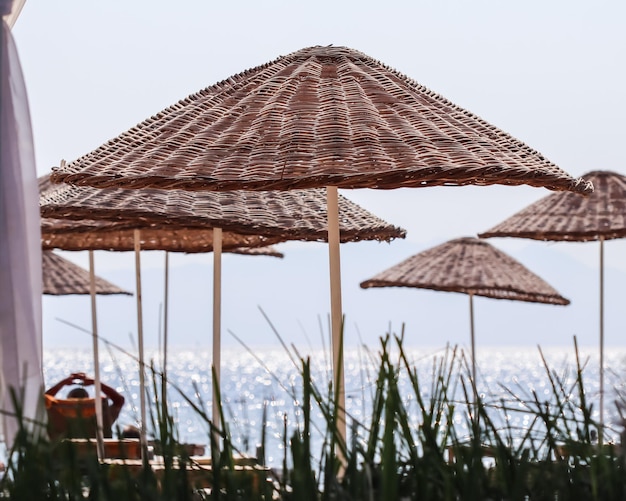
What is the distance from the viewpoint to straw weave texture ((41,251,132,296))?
37.0ft

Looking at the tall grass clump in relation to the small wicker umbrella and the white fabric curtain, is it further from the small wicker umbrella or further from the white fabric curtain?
the small wicker umbrella

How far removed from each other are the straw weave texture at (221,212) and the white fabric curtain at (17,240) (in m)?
1.79

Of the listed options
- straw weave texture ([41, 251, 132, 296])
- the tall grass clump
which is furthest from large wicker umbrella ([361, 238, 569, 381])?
the tall grass clump

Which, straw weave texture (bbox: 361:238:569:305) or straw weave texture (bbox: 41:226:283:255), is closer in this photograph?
straw weave texture (bbox: 41:226:283:255)

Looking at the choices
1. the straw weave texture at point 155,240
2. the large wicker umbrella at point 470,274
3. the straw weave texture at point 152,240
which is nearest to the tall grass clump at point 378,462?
the straw weave texture at point 152,240

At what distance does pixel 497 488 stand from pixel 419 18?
46.0m

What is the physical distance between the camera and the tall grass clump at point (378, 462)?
1686mm

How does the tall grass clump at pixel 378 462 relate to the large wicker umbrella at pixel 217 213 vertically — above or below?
below

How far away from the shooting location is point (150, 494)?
1.61 metres

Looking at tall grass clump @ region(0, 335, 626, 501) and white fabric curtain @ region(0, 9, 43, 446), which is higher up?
white fabric curtain @ region(0, 9, 43, 446)

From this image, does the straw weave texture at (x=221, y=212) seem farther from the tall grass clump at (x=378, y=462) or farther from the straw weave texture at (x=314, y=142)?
the tall grass clump at (x=378, y=462)

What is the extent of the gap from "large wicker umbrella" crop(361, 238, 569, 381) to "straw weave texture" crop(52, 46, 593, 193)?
23.7ft

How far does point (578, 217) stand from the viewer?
347 inches

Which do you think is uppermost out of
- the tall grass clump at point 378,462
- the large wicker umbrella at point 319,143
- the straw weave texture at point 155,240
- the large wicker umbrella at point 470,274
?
the large wicker umbrella at point 319,143
